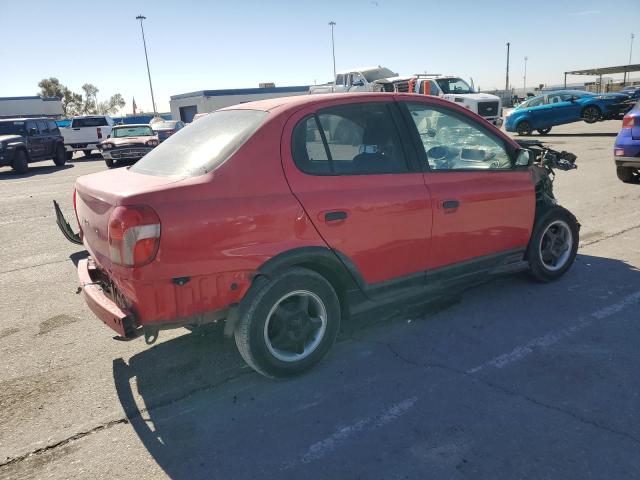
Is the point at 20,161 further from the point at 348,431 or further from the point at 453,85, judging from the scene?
the point at 348,431

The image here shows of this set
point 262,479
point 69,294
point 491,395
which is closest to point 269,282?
point 262,479

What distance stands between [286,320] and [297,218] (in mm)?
694

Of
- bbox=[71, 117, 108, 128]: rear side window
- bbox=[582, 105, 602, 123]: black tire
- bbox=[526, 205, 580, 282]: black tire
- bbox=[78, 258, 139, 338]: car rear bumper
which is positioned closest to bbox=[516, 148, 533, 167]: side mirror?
bbox=[526, 205, 580, 282]: black tire

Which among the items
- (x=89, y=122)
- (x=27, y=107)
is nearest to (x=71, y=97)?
(x=27, y=107)

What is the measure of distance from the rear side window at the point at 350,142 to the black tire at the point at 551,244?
1.71m

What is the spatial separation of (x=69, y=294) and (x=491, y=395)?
13.9ft

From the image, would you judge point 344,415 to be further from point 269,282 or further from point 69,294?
point 69,294

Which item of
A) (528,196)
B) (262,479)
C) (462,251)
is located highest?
(528,196)

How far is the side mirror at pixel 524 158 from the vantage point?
417 centimetres

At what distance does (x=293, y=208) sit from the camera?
2.99m

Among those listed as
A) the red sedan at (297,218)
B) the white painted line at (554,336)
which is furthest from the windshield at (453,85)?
the white painted line at (554,336)

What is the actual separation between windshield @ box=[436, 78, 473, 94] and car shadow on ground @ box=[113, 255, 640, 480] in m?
17.5

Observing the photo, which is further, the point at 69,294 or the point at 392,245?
the point at 69,294

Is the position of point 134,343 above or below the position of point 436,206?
below
